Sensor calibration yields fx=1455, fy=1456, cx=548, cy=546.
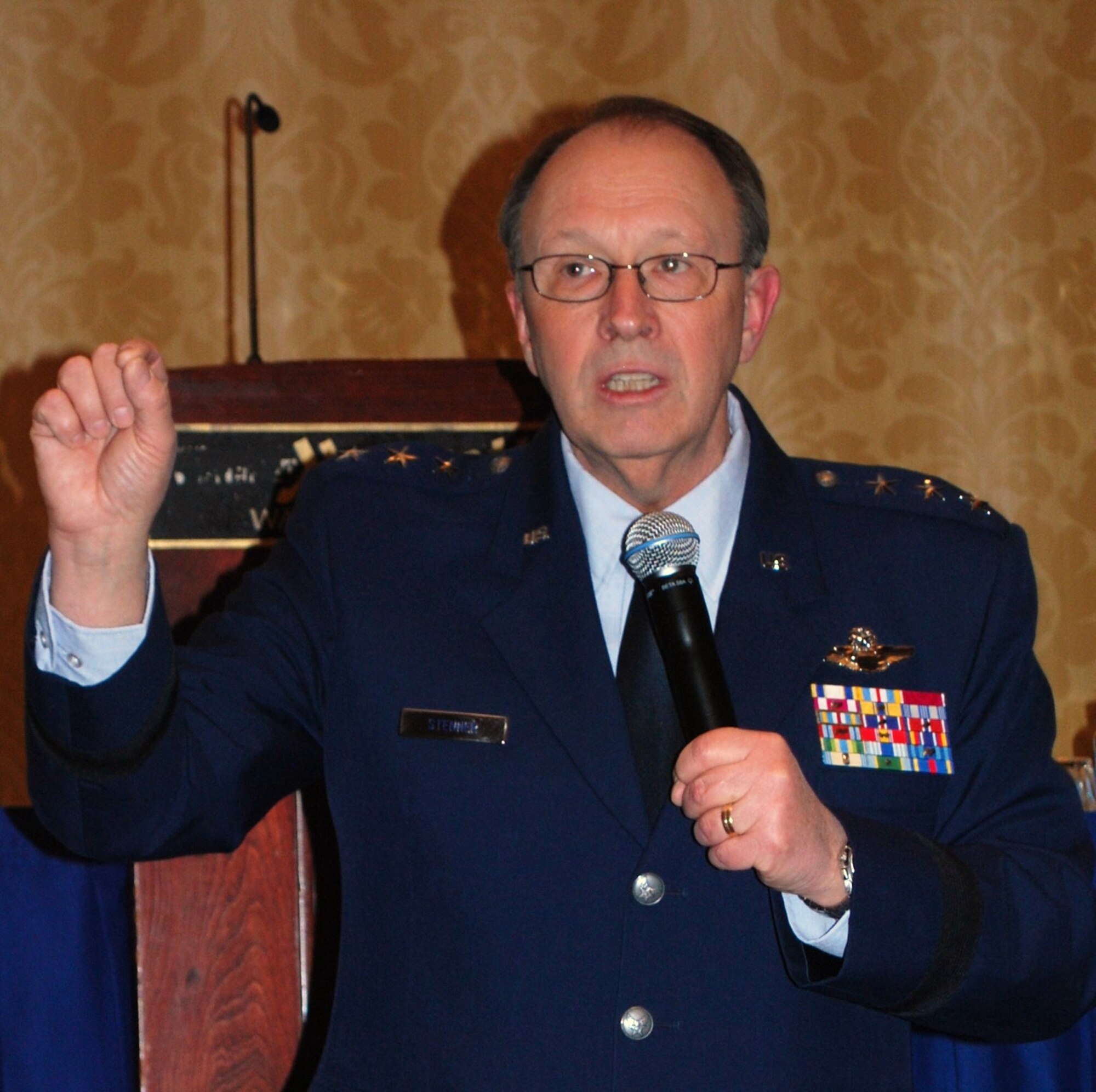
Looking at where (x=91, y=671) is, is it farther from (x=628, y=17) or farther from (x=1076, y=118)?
(x=1076, y=118)

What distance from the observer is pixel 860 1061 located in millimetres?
1390

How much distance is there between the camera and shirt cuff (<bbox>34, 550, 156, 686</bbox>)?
1219mm

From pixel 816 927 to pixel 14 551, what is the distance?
2841 millimetres

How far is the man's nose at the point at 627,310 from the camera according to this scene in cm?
152

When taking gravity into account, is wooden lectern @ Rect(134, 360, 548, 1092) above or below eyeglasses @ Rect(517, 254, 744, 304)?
below

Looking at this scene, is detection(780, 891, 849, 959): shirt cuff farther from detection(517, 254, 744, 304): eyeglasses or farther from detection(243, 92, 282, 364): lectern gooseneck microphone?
detection(243, 92, 282, 364): lectern gooseneck microphone

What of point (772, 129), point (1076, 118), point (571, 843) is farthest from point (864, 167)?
point (571, 843)

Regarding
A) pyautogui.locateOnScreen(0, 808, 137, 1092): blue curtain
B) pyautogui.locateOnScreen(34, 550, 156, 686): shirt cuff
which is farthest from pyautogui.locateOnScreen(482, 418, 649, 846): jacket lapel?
pyautogui.locateOnScreen(0, 808, 137, 1092): blue curtain

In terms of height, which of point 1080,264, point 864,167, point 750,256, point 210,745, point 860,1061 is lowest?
point 860,1061

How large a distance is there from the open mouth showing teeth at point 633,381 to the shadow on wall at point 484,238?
221cm

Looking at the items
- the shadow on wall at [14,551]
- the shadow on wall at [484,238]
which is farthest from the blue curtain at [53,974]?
the shadow on wall at [484,238]

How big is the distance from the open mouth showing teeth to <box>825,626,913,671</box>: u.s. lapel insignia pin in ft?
1.10

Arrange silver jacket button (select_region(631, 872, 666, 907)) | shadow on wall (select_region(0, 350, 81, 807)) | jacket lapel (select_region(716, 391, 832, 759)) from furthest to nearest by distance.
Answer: shadow on wall (select_region(0, 350, 81, 807)) → jacket lapel (select_region(716, 391, 832, 759)) → silver jacket button (select_region(631, 872, 666, 907))

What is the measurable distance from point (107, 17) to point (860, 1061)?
3.29 meters
